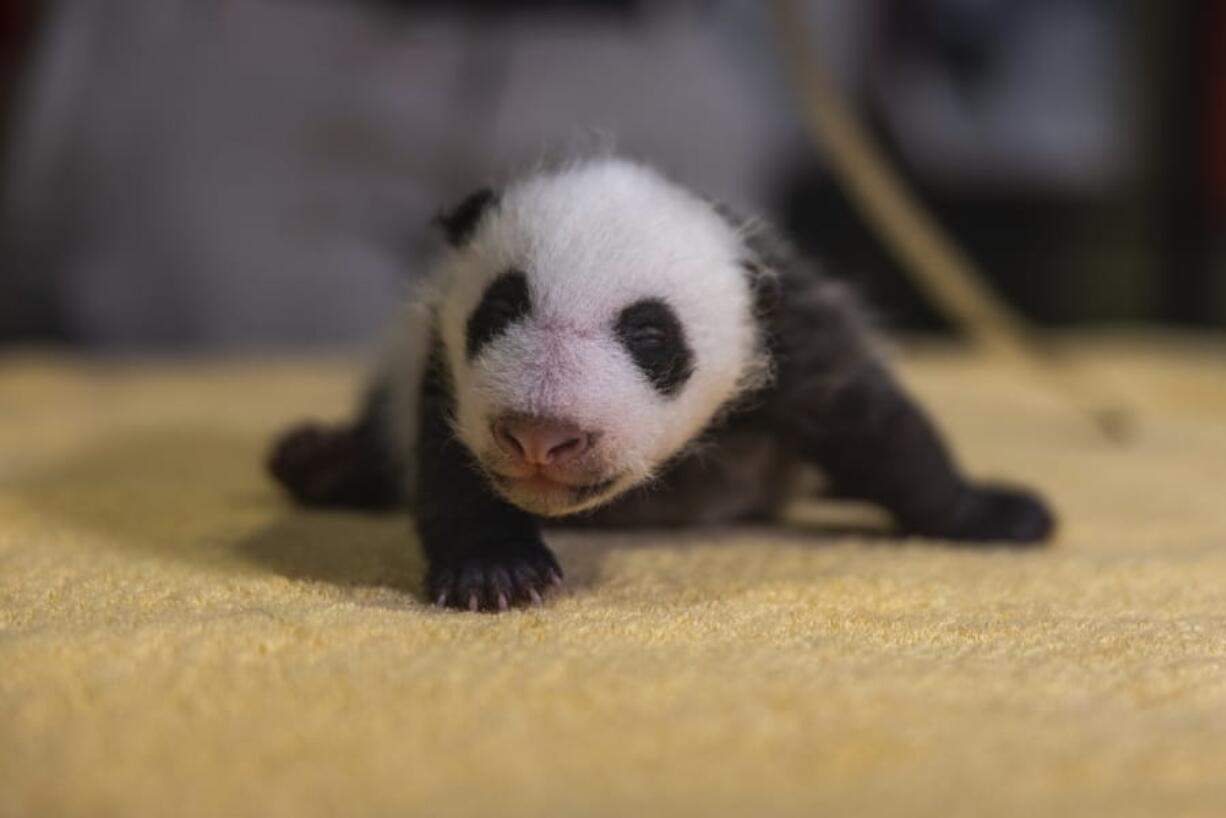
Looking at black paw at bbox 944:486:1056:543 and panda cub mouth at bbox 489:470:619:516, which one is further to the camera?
black paw at bbox 944:486:1056:543

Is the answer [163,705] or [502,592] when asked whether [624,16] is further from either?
[163,705]

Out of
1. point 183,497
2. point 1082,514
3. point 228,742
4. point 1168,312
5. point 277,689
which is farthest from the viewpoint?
point 1168,312

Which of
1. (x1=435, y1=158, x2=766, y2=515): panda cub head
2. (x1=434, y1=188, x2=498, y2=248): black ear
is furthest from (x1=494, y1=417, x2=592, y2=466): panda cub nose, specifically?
(x1=434, y1=188, x2=498, y2=248): black ear

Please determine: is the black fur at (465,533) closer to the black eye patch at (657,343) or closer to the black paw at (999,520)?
the black eye patch at (657,343)

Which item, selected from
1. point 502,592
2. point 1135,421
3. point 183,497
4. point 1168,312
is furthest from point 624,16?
point 502,592

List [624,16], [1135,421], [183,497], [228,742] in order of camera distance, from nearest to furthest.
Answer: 1. [228,742]
2. [183,497]
3. [1135,421]
4. [624,16]

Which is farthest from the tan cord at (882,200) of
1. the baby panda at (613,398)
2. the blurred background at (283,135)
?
the baby panda at (613,398)

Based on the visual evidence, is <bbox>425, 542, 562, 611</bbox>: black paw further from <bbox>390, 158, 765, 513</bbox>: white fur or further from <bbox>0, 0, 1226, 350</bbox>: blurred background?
<bbox>0, 0, 1226, 350</bbox>: blurred background
